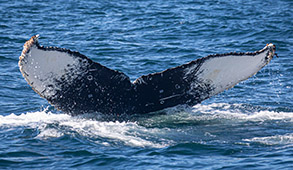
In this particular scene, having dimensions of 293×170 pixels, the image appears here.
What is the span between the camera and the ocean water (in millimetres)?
6301

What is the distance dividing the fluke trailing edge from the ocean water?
0.34m

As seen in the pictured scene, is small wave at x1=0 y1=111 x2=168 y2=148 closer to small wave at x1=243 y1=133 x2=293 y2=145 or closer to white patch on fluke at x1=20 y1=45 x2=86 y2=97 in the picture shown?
white patch on fluke at x1=20 y1=45 x2=86 y2=97

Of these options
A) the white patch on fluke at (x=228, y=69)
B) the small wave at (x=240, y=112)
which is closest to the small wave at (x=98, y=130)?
the white patch on fluke at (x=228, y=69)

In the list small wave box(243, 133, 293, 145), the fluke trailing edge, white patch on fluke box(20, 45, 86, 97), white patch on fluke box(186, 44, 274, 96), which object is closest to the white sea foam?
small wave box(243, 133, 293, 145)

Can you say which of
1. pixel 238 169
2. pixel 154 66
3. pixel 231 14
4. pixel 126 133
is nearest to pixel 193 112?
pixel 126 133

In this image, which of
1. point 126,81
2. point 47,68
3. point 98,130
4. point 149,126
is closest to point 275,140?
point 149,126

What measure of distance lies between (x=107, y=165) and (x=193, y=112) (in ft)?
8.99

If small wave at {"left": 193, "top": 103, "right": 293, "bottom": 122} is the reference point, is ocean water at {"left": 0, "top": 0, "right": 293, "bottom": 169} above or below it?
above

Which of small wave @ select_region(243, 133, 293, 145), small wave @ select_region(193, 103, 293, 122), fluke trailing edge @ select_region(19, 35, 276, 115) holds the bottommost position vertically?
small wave @ select_region(193, 103, 293, 122)

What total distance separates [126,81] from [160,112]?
900mm

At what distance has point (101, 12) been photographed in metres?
21.0

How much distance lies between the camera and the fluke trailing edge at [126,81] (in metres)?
Answer: 6.27

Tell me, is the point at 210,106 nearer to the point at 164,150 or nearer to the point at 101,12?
the point at 164,150

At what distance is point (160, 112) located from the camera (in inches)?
284
